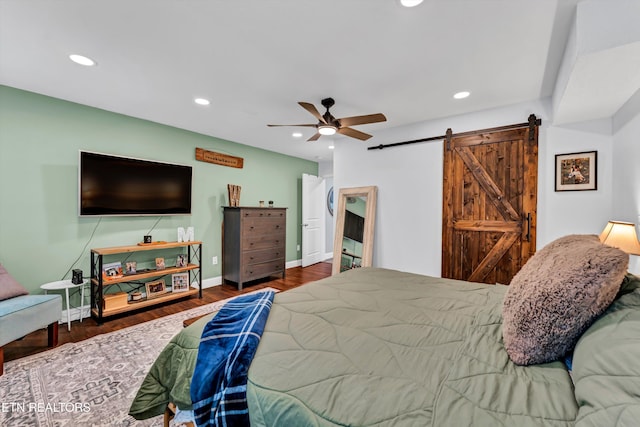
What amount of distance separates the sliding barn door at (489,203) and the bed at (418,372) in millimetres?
1981

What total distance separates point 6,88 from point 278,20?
9.91 ft

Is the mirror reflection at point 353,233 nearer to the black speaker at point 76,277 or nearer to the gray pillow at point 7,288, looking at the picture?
the black speaker at point 76,277

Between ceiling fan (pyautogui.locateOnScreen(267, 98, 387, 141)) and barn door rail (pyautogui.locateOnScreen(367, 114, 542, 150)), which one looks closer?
ceiling fan (pyautogui.locateOnScreen(267, 98, 387, 141))

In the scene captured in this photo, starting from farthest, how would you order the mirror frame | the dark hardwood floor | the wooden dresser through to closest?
the wooden dresser < the mirror frame < the dark hardwood floor

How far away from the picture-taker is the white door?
19.8ft

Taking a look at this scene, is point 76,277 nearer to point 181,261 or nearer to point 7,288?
point 7,288

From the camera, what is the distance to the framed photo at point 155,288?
3518mm

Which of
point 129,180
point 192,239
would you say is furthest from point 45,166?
point 192,239

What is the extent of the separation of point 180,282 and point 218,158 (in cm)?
204

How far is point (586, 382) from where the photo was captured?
72 centimetres

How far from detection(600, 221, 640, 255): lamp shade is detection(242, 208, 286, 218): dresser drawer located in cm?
412

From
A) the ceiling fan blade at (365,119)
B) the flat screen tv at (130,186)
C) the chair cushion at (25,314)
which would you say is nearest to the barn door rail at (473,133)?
the ceiling fan blade at (365,119)

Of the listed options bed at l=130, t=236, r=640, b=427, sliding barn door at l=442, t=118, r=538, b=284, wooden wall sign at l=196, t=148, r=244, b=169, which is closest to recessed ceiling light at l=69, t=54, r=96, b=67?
wooden wall sign at l=196, t=148, r=244, b=169

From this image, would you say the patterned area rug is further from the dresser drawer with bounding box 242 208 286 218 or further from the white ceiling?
the white ceiling
